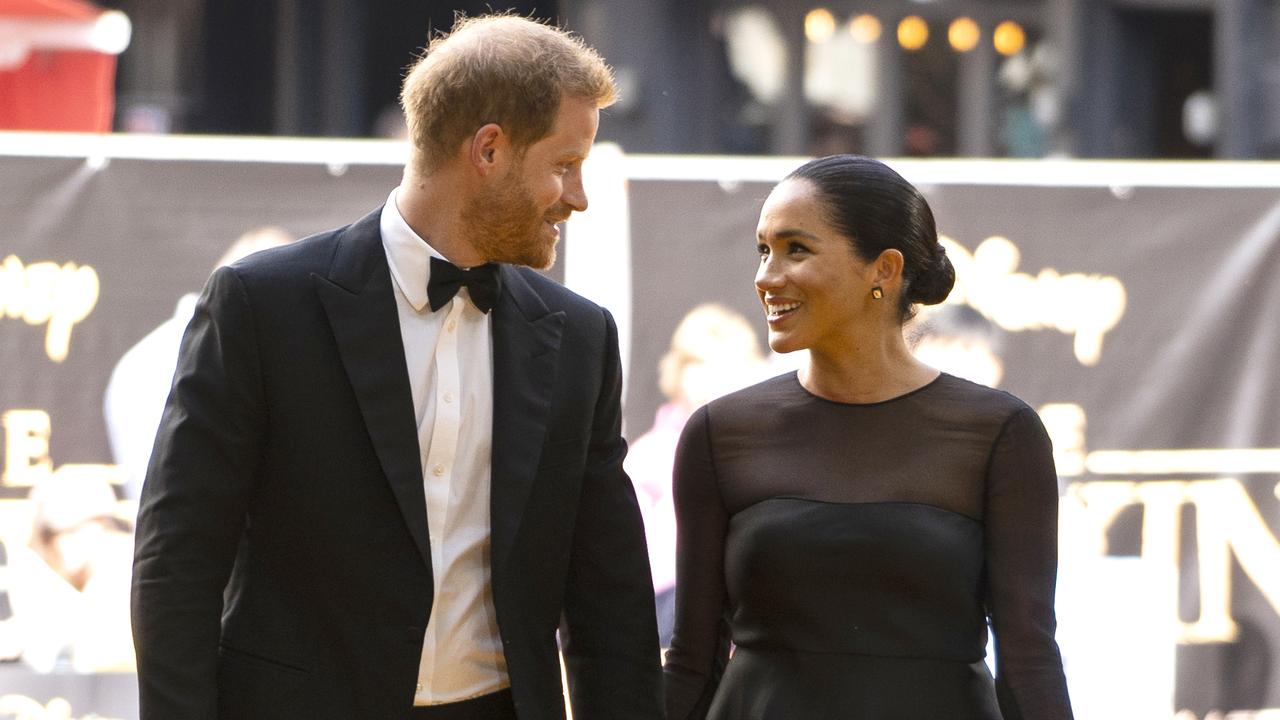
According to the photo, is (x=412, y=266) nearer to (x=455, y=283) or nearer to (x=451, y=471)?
(x=455, y=283)

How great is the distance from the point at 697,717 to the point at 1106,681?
1.94 meters

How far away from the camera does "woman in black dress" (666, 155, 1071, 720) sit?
265cm

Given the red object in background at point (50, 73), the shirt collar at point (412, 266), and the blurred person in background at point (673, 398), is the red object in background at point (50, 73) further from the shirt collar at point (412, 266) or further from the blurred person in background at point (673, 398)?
the shirt collar at point (412, 266)

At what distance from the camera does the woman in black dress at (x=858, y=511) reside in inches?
104

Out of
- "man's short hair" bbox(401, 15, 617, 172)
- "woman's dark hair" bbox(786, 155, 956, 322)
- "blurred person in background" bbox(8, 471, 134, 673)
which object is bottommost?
"blurred person in background" bbox(8, 471, 134, 673)

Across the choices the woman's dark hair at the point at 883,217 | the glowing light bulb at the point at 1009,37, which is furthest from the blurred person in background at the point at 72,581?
the glowing light bulb at the point at 1009,37

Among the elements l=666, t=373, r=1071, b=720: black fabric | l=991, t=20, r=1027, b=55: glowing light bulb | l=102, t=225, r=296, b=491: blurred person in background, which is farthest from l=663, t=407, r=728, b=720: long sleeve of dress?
l=991, t=20, r=1027, b=55: glowing light bulb

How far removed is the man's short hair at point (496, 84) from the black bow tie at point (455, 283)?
161 millimetres

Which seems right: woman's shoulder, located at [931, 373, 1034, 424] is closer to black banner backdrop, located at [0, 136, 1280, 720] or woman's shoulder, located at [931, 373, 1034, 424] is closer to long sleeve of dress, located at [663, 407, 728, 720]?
long sleeve of dress, located at [663, 407, 728, 720]

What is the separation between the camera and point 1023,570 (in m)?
2.64

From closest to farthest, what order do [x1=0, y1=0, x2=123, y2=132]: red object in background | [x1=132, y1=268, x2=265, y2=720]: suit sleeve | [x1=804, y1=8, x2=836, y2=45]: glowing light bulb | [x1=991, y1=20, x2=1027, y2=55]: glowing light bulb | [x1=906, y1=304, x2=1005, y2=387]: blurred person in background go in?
[x1=132, y1=268, x2=265, y2=720]: suit sleeve, [x1=906, y1=304, x2=1005, y2=387]: blurred person in background, [x1=0, y1=0, x2=123, y2=132]: red object in background, [x1=804, y1=8, x2=836, y2=45]: glowing light bulb, [x1=991, y1=20, x2=1027, y2=55]: glowing light bulb

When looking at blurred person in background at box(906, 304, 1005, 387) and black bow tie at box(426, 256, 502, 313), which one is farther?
blurred person in background at box(906, 304, 1005, 387)

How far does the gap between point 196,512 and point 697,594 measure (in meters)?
0.91

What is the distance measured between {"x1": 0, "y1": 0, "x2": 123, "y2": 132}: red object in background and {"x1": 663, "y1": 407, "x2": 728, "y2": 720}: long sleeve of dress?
288cm
